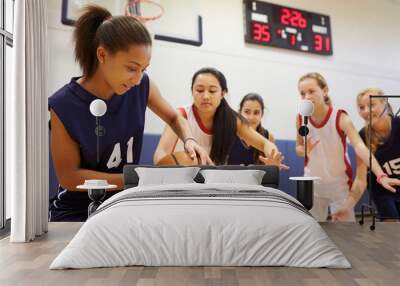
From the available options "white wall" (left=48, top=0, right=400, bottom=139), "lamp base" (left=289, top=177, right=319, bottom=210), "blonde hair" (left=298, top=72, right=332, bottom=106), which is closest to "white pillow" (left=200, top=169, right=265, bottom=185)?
"lamp base" (left=289, top=177, right=319, bottom=210)

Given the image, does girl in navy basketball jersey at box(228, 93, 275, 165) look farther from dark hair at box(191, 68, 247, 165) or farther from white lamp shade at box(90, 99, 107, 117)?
white lamp shade at box(90, 99, 107, 117)

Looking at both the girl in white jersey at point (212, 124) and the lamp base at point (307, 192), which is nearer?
the lamp base at point (307, 192)

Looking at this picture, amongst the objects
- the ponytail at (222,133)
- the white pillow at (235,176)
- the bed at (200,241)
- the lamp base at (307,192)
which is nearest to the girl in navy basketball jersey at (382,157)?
the lamp base at (307,192)

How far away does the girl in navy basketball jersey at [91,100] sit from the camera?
18.1 feet

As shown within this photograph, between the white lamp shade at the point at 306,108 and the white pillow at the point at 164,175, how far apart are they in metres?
1.53

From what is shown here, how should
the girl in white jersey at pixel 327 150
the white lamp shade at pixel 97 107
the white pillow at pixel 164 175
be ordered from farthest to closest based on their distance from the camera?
1. the girl in white jersey at pixel 327 150
2. the white lamp shade at pixel 97 107
3. the white pillow at pixel 164 175

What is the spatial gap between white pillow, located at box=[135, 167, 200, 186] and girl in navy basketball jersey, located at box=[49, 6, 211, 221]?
496mm

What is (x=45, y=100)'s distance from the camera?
4.99m

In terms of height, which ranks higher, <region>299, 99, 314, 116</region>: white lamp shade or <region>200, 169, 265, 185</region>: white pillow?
<region>299, 99, 314, 116</region>: white lamp shade

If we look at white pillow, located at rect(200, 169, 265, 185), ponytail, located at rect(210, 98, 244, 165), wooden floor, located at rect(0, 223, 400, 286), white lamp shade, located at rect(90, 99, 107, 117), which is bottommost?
wooden floor, located at rect(0, 223, 400, 286)

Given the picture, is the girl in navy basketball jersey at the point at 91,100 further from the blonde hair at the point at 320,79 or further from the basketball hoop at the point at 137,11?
the blonde hair at the point at 320,79

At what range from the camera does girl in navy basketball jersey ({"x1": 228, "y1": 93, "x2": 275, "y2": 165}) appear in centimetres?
590

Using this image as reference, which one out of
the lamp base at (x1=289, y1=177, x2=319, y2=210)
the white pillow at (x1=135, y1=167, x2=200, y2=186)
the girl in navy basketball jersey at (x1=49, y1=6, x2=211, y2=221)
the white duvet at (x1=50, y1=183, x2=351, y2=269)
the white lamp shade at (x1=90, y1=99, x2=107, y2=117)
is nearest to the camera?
the white duvet at (x1=50, y1=183, x2=351, y2=269)

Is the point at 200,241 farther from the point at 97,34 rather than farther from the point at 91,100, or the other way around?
the point at 97,34
